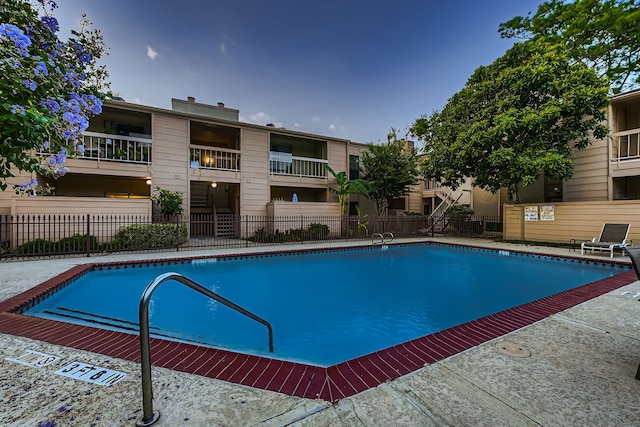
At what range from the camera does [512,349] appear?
2969 mm

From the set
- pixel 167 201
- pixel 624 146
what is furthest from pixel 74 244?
pixel 624 146

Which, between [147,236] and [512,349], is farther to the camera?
[147,236]

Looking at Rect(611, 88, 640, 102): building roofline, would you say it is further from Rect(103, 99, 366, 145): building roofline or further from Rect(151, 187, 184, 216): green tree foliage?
Rect(151, 187, 184, 216): green tree foliage

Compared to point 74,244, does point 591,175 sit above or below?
above

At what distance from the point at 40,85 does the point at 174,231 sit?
407 inches

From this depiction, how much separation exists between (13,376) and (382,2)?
18.8 metres

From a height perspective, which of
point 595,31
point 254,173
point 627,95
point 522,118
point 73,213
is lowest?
point 73,213

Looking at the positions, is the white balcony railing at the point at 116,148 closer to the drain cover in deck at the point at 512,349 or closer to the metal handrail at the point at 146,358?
the metal handrail at the point at 146,358

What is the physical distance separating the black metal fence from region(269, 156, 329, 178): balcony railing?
2.90 metres

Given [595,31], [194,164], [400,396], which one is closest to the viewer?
[400,396]

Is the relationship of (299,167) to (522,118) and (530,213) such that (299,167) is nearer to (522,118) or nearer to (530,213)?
(522,118)

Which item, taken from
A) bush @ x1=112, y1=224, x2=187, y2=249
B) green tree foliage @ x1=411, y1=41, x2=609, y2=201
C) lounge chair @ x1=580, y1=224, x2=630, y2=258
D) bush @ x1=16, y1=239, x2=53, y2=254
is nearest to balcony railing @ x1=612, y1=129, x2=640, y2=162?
green tree foliage @ x1=411, y1=41, x2=609, y2=201

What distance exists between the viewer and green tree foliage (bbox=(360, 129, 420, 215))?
17594mm

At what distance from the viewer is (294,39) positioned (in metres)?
16.9
